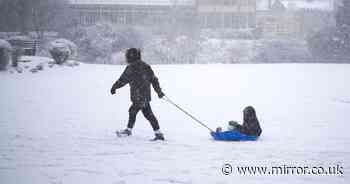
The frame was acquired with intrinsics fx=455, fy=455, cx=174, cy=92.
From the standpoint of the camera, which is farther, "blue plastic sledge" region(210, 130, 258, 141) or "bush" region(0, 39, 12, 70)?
"bush" region(0, 39, 12, 70)

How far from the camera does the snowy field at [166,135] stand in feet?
15.1

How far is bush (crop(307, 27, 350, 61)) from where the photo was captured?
34344mm

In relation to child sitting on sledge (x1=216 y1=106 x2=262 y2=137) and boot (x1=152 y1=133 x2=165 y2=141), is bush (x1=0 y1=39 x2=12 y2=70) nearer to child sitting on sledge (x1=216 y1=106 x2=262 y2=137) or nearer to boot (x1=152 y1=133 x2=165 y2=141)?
boot (x1=152 y1=133 x2=165 y2=141)

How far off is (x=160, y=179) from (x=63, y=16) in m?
33.5

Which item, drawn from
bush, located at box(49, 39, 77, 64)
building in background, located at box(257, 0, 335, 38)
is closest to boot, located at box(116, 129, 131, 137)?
bush, located at box(49, 39, 77, 64)

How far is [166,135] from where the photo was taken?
22.6 feet

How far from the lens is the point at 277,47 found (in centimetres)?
3544

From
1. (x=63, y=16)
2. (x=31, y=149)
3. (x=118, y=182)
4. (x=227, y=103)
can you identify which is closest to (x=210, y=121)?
(x=227, y=103)

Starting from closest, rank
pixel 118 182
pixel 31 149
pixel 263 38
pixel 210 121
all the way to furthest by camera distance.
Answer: pixel 118 182, pixel 31 149, pixel 210 121, pixel 263 38

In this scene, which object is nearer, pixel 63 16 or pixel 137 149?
pixel 137 149

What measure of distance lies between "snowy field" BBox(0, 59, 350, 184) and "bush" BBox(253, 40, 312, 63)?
2128cm

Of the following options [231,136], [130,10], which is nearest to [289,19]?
[130,10]

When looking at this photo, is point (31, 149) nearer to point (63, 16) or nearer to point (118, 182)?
point (118, 182)

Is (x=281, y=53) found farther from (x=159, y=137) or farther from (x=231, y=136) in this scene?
(x=159, y=137)
